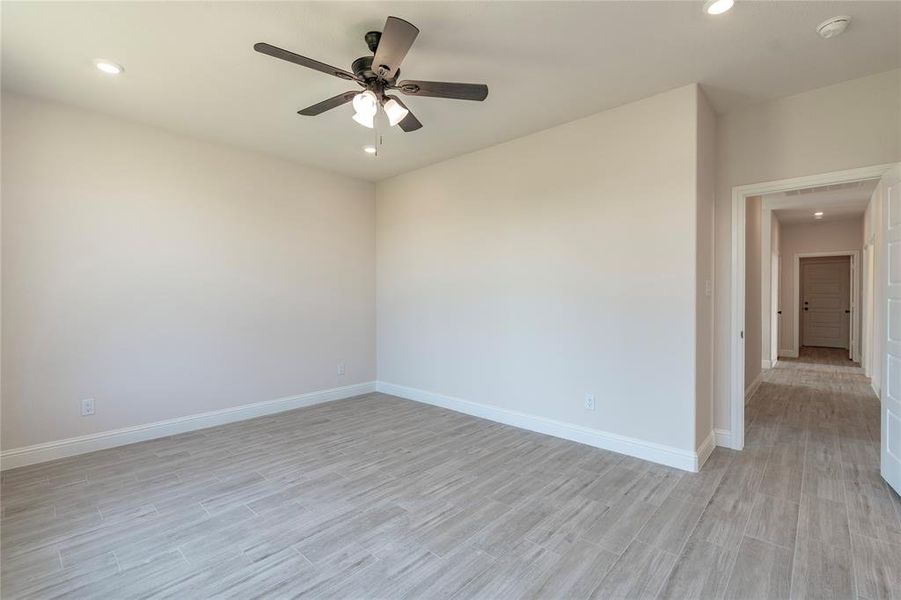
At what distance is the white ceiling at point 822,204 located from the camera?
567 cm

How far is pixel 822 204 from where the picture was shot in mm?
6488

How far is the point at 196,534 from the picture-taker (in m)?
2.21

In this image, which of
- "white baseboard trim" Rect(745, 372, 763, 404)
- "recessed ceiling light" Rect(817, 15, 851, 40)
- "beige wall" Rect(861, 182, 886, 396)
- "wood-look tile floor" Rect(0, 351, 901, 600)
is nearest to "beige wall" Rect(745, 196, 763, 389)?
"white baseboard trim" Rect(745, 372, 763, 404)

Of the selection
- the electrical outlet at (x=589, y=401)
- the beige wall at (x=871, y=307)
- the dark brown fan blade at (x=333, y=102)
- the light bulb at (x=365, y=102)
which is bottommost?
the electrical outlet at (x=589, y=401)

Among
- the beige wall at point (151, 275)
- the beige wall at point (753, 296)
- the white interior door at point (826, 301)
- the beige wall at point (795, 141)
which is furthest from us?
the white interior door at point (826, 301)

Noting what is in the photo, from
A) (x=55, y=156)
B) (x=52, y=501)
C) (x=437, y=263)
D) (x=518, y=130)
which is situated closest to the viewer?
(x=52, y=501)

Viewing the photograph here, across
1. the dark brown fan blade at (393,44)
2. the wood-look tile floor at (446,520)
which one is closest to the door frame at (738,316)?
the wood-look tile floor at (446,520)

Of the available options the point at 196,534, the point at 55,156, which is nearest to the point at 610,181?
the point at 196,534

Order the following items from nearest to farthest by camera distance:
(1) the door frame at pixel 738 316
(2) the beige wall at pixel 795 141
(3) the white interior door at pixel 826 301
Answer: (2) the beige wall at pixel 795 141 < (1) the door frame at pixel 738 316 < (3) the white interior door at pixel 826 301

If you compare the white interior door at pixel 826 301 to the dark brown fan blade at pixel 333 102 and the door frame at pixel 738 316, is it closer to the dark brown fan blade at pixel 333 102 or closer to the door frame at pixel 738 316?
the door frame at pixel 738 316

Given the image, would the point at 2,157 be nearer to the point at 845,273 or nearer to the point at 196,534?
the point at 196,534

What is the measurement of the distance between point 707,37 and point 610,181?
1.14 metres

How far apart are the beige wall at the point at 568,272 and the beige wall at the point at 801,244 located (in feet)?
24.8

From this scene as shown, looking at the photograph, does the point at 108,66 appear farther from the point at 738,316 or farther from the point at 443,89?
the point at 738,316
